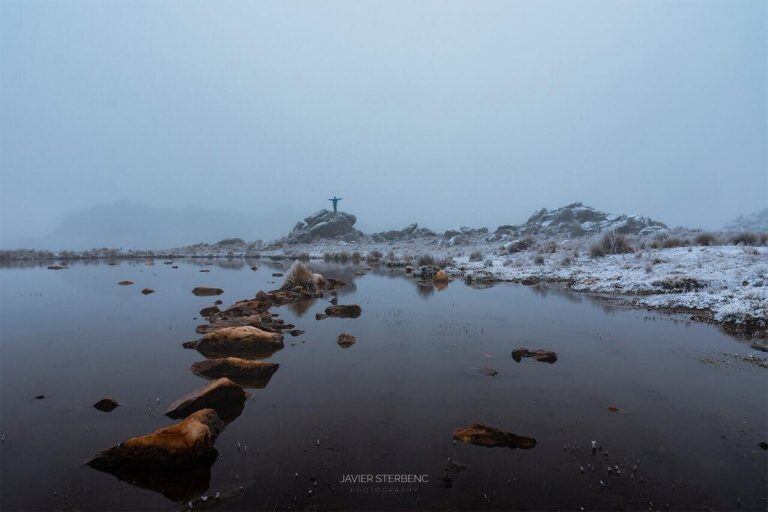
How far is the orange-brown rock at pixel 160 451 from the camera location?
5207 mm

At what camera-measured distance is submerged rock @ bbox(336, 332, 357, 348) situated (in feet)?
36.0

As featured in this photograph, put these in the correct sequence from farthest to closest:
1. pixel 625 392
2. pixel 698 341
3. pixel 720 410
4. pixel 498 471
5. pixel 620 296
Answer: pixel 620 296, pixel 698 341, pixel 625 392, pixel 720 410, pixel 498 471

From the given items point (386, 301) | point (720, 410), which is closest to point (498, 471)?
point (720, 410)

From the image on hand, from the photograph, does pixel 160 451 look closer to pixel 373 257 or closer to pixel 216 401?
pixel 216 401

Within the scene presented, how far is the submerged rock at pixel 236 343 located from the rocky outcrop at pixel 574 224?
4407 cm

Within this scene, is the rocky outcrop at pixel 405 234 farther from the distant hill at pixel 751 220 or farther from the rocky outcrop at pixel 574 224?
the distant hill at pixel 751 220

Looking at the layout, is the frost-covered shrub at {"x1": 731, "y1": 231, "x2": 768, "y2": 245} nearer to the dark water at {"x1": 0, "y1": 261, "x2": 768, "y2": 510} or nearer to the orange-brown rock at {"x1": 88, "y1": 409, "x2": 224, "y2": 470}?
the dark water at {"x1": 0, "y1": 261, "x2": 768, "y2": 510}

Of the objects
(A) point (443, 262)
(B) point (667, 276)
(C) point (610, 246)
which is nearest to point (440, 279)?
(A) point (443, 262)

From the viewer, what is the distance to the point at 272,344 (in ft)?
35.1

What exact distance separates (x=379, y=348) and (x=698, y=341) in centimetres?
917

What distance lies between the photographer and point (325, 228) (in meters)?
68.9

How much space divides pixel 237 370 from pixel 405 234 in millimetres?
62539

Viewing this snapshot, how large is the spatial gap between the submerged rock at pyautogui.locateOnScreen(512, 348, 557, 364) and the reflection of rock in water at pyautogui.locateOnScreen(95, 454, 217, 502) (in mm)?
7483

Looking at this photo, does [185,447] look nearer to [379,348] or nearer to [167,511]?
[167,511]
